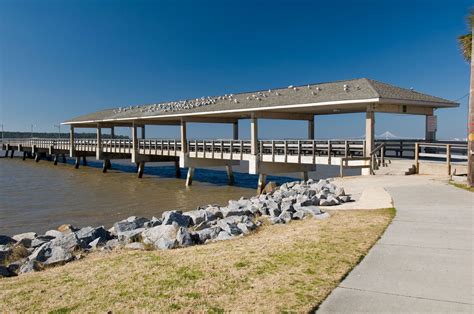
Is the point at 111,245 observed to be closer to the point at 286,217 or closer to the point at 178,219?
the point at 178,219

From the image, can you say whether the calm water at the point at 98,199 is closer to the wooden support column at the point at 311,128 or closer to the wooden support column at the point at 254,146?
the wooden support column at the point at 254,146

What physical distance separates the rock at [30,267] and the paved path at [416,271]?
531 centimetres

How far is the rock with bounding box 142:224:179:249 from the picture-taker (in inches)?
296

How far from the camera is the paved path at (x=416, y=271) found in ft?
13.3

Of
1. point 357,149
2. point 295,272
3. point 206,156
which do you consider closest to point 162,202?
point 206,156

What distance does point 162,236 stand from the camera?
8180 mm

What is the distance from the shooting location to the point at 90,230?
30.7 feet

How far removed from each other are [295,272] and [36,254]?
206 inches

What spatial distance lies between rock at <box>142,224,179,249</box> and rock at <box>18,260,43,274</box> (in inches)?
80.2

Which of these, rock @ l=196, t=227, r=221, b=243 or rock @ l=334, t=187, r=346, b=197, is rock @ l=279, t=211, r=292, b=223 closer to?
rock @ l=196, t=227, r=221, b=243

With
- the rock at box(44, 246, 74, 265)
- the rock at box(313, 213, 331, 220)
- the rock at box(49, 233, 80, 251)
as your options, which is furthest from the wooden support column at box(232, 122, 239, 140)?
the rock at box(44, 246, 74, 265)

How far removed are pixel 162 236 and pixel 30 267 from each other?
2.54m

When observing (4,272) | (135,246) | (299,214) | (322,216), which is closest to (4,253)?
(4,272)

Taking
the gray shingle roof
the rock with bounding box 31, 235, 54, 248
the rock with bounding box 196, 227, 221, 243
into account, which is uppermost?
the gray shingle roof
